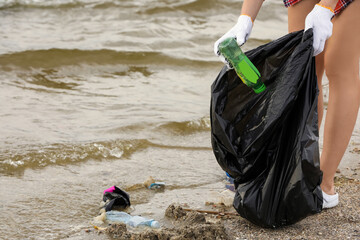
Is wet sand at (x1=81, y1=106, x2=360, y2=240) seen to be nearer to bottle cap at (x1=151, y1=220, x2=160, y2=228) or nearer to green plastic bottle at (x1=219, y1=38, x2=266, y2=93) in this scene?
bottle cap at (x1=151, y1=220, x2=160, y2=228)

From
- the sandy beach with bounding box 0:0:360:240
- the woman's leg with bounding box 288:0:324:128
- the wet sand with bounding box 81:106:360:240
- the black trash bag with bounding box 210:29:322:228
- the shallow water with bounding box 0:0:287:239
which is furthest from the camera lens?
the shallow water with bounding box 0:0:287:239

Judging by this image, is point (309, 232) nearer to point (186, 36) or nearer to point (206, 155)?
point (206, 155)

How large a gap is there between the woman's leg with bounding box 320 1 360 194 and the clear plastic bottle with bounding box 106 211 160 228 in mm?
924

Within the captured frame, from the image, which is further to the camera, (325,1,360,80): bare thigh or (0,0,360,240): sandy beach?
(0,0,360,240): sandy beach

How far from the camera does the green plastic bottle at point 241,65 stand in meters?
2.44

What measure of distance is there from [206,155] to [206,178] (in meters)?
0.54

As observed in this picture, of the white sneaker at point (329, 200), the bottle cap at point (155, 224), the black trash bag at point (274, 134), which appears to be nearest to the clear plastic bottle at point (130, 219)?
the bottle cap at point (155, 224)

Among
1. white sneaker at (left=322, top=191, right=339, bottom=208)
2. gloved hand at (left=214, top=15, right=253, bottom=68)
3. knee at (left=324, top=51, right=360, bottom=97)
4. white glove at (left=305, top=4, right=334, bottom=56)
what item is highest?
white glove at (left=305, top=4, right=334, bottom=56)

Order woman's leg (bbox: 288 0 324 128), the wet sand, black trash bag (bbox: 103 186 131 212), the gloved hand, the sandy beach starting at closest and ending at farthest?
the wet sand < the gloved hand < woman's leg (bbox: 288 0 324 128) < the sandy beach < black trash bag (bbox: 103 186 131 212)

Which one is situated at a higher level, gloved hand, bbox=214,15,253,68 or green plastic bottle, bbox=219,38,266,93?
gloved hand, bbox=214,15,253,68

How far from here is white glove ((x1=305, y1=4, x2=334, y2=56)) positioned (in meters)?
2.38

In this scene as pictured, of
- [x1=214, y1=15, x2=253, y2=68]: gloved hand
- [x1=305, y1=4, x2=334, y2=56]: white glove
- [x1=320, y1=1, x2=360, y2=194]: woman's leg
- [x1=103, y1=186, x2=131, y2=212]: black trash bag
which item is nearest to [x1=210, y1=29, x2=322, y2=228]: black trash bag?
[x1=305, y1=4, x2=334, y2=56]: white glove

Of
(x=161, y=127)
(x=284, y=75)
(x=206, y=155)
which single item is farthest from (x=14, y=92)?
(x=284, y=75)

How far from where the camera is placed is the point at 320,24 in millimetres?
2379
